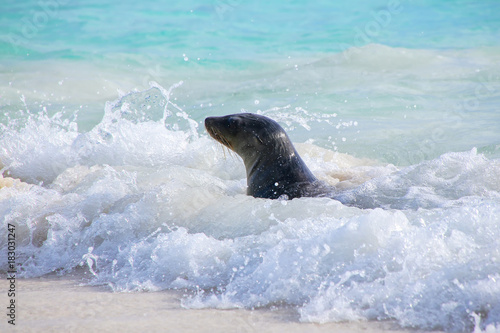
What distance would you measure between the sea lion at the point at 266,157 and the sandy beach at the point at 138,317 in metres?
2.10

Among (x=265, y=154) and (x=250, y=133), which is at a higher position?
(x=250, y=133)

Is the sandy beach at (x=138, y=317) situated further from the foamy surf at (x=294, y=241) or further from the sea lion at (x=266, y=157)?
the sea lion at (x=266, y=157)

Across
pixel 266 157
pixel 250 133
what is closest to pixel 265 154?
pixel 266 157

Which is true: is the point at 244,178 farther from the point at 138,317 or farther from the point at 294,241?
the point at 138,317

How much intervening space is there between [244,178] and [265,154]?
1156 millimetres

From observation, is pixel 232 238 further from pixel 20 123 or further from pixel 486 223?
pixel 20 123

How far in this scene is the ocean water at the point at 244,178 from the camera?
2.52 m

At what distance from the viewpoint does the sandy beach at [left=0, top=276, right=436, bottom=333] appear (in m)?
2.26

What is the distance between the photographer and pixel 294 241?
2.82m

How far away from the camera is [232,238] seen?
10.8ft

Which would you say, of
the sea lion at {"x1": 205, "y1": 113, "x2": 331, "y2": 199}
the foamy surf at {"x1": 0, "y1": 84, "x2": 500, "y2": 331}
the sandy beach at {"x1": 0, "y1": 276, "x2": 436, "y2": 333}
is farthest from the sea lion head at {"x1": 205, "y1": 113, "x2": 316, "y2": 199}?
the sandy beach at {"x1": 0, "y1": 276, "x2": 436, "y2": 333}

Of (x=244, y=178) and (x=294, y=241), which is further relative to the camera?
(x=244, y=178)

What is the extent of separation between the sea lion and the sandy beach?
2.10 meters

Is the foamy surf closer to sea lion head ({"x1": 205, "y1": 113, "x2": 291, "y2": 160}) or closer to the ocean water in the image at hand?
the ocean water
